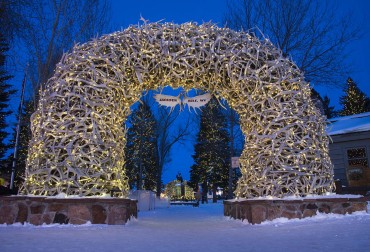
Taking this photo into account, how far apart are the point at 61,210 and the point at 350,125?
13527mm

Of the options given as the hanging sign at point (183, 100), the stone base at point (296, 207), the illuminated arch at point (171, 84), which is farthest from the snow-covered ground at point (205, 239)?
the hanging sign at point (183, 100)

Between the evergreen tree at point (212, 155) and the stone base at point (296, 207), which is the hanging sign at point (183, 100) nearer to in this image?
the stone base at point (296, 207)

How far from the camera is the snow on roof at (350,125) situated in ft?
46.7

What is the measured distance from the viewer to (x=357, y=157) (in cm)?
1441

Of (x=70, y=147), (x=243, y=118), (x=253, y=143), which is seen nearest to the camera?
(x=70, y=147)

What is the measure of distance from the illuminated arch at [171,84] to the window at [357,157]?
824 cm

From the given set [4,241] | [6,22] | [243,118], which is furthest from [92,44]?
[4,241]

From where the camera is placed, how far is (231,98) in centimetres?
787

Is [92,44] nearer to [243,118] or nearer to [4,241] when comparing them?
[243,118]

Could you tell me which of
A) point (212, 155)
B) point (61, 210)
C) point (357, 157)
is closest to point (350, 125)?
point (357, 157)

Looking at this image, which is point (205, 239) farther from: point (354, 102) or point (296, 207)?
point (354, 102)

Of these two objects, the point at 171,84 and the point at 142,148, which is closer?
the point at 171,84

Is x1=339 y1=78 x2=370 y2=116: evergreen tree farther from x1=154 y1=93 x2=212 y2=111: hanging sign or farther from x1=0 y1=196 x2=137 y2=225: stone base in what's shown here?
x1=0 y1=196 x2=137 y2=225: stone base

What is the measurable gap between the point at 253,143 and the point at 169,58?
260 centimetres
